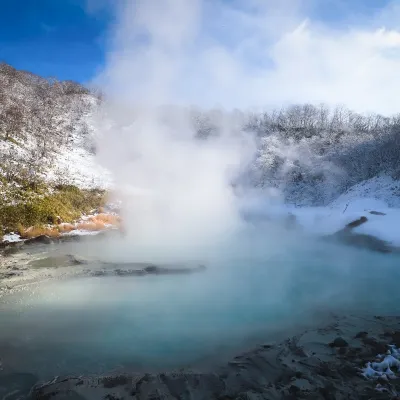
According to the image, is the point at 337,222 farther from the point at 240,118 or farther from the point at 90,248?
the point at 240,118

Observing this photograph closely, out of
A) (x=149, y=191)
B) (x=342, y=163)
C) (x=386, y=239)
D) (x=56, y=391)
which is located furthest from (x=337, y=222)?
(x=342, y=163)

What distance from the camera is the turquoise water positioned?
5.46 metres

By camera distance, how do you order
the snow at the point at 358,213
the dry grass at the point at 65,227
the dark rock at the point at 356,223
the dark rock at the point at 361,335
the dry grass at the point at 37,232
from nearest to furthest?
the dark rock at the point at 361,335 → the dry grass at the point at 37,232 → the snow at the point at 358,213 → the dark rock at the point at 356,223 → the dry grass at the point at 65,227

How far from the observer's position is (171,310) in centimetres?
722

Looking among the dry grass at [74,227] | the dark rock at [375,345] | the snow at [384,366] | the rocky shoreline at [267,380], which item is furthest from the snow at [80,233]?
the snow at [384,366]

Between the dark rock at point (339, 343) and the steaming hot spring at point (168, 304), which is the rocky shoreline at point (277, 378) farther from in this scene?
the steaming hot spring at point (168, 304)

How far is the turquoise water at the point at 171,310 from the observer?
5.46 meters

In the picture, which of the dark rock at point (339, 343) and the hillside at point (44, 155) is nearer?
the dark rock at point (339, 343)

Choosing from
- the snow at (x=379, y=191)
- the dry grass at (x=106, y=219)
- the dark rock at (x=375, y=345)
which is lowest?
the dark rock at (x=375, y=345)

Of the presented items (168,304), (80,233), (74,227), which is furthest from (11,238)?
(168,304)

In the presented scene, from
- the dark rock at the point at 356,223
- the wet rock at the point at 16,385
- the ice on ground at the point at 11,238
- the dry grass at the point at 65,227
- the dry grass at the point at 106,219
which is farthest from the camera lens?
the dry grass at the point at 106,219

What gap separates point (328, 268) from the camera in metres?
11.0

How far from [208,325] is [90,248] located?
801 cm

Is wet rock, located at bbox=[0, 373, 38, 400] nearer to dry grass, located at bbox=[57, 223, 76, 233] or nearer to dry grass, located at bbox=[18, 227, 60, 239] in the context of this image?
dry grass, located at bbox=[18, 227, 60, 239]
